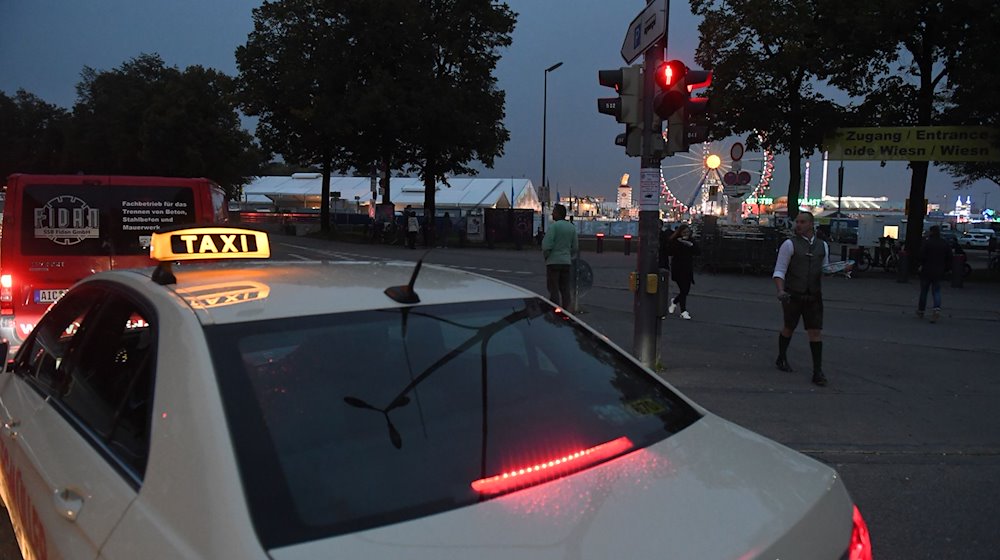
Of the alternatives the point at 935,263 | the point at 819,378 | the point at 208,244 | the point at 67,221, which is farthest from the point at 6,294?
the point at 935,263

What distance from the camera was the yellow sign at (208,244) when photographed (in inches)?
128

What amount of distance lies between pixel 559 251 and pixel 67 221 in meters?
6.56

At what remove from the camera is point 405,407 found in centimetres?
201

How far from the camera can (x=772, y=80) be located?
23.2m

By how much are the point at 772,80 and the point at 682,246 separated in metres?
14.1

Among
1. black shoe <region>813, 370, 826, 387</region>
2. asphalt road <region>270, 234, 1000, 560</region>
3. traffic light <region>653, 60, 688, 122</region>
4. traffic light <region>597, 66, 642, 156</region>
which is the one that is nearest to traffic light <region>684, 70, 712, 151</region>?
traffic light <region>653, 60, 688, 122</region>

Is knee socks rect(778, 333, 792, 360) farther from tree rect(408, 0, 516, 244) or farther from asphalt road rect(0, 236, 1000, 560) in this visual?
tree rect(408, 0, 516, 244)

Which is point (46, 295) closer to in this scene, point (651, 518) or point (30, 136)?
point (651, 518)

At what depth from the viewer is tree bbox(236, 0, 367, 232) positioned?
34.0m

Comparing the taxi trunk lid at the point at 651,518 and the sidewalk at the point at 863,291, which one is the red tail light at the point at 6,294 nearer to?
the taxi trunk lid at the point at 651,518

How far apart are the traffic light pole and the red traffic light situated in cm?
21

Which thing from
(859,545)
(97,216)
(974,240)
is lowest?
(859,545)

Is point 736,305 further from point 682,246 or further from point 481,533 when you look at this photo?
point 481,533

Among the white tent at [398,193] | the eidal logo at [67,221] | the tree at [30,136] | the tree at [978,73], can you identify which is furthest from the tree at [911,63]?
the tree at [30,136]
